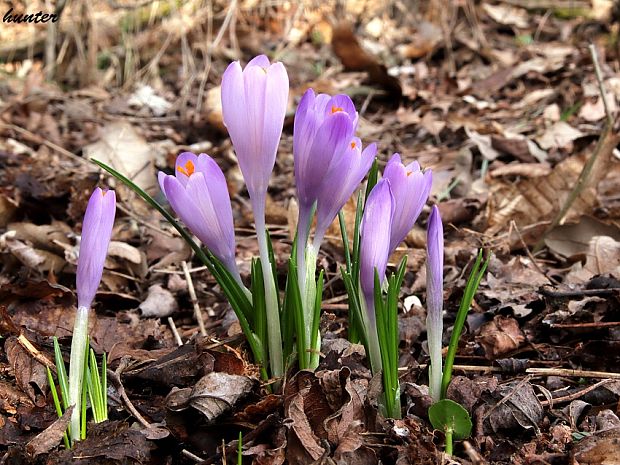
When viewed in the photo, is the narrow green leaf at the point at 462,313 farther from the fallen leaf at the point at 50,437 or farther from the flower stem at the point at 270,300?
the fallen leaf at the point at 50,437

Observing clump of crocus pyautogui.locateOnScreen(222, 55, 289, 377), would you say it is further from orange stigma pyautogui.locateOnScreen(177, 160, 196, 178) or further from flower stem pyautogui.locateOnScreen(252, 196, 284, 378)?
orange stigma pyautogui.locateOnScreen(177, 160, 196, 178)

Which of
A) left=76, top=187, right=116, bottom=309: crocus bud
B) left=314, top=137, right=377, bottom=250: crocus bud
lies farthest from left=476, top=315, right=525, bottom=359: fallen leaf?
left=76, top=187, right=116, bottom=309: crocus bud

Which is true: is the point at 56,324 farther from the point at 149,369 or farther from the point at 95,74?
the point at 95,74

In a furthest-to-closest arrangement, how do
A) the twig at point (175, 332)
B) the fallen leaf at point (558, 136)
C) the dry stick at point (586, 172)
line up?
1. the fallen leaf at point (558, 136)
2. the dry stick at point (586, 172)
3. the twig at point (175, 332)

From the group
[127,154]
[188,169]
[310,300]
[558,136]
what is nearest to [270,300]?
[310,300]

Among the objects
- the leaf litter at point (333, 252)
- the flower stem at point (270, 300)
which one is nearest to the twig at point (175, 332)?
the leaf litter at point (333, 252)
